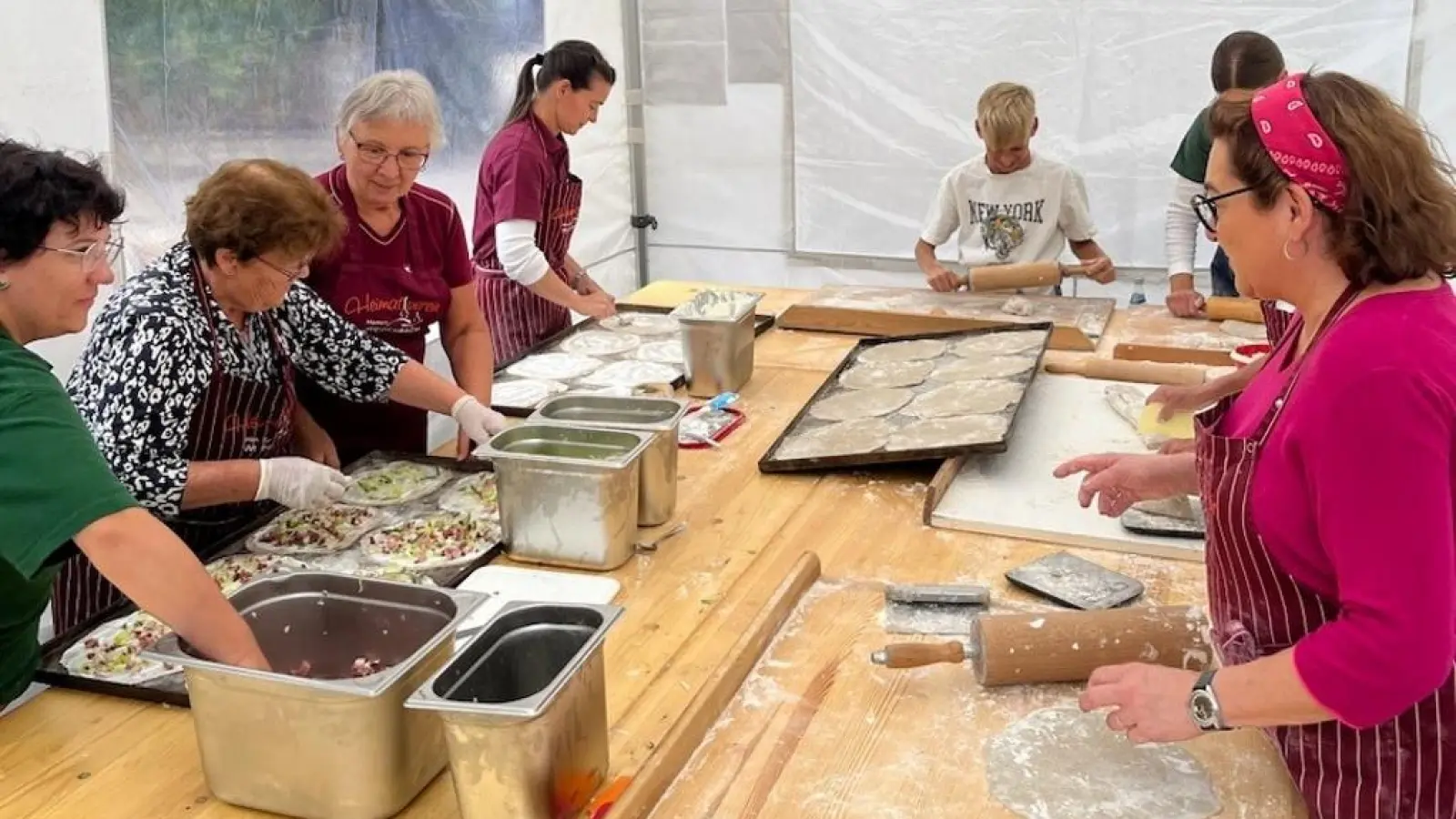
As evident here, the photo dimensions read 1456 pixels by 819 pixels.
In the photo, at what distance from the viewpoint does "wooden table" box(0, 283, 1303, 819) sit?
59.1 inches

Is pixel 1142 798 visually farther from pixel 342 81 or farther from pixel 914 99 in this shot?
pixel 914 99

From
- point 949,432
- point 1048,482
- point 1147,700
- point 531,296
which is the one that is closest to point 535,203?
point 531,296

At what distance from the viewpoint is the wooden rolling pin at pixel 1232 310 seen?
386 cm

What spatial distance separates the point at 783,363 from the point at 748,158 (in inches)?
108

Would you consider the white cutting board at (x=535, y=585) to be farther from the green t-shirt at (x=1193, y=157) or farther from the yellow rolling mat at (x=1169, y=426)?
the green t-shirt at (x=1193, y=157)

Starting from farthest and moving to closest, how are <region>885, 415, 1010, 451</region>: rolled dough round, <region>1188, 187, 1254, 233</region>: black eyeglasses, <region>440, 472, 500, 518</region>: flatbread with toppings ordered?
<region>885, 415, 1010, 451</region>: rolled dough round → <region>440, 472, 500, 518</region>: flatbread with toppings → <region>1188, 187, 1254, 233</region>: black eyeglasses

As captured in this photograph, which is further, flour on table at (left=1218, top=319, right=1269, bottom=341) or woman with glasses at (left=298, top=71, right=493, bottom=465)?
flour on table at (left=1218, top=319, right=1269, bottom=341)

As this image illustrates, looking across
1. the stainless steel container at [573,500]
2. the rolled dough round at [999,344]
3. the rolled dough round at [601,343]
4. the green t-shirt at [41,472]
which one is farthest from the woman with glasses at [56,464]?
the rolled dough round at [999,344]

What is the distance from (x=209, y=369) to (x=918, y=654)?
1.34 m

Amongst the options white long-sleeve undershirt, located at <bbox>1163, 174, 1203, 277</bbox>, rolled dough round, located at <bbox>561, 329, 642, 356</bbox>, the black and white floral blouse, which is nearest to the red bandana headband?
the black and white floral blouse

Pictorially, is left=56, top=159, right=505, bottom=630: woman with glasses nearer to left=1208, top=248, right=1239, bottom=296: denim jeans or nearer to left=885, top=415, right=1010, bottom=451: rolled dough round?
left=885, top=415, right=1010, bottom=451: rolled dough round

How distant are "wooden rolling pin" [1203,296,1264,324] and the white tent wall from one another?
1.33 m

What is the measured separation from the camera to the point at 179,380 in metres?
2.14

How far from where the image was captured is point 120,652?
1861 mm
